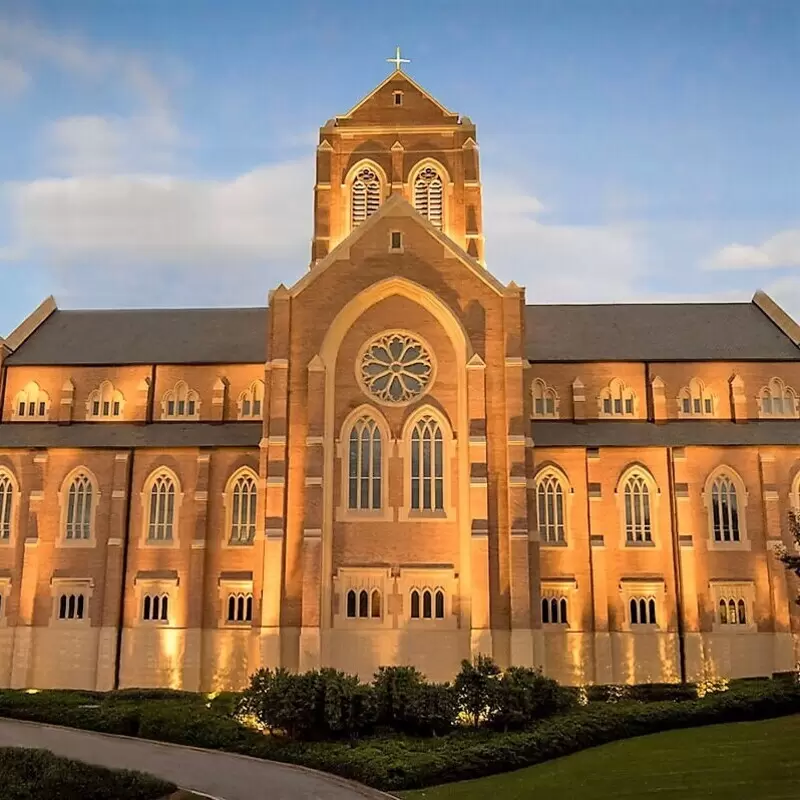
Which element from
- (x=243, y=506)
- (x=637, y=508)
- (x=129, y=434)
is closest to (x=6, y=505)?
(x=129, y=434)

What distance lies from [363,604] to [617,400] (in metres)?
19.6

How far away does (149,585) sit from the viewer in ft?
156

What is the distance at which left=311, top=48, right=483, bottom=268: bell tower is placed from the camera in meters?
54.1

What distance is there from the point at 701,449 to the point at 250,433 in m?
23.9

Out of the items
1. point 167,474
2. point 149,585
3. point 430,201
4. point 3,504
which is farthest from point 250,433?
point 430,201

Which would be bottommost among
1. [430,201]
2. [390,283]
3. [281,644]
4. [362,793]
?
[362,793]

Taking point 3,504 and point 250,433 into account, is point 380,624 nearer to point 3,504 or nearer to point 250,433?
point 250,433

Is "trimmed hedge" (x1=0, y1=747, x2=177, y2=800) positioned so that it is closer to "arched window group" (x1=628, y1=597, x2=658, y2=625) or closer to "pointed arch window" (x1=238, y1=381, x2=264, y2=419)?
"arched window group" (x1=628, y1=597, x2=658, y2=625)

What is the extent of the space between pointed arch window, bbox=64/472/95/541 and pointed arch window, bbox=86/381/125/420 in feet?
17.1

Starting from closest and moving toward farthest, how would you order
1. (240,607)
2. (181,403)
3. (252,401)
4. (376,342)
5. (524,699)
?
1. (524,699)
2. (376,342)
3. (240,607)
4. (252,401)
5. (181,403)

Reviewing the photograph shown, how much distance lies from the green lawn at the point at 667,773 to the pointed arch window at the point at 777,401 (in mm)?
25786

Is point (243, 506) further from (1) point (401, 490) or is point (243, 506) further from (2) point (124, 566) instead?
(1) point (401, 490)

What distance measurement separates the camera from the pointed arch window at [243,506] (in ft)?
159

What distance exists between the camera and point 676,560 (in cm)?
4666
